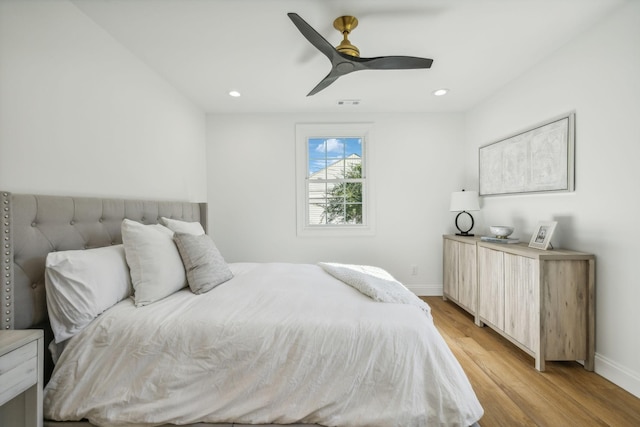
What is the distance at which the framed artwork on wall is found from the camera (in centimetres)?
217

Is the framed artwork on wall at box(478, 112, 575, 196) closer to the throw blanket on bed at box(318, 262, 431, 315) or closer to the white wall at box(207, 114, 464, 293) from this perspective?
the white wall at box(207, 114, 464, 293)

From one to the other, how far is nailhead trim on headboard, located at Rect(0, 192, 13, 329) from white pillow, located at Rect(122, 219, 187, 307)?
1.57ft

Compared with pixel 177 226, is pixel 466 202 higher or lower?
higher

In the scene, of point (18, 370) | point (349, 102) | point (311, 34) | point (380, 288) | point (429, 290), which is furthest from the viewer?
point (429, 290)

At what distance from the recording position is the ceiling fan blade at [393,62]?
1.83 m

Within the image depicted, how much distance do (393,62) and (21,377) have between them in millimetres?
2518

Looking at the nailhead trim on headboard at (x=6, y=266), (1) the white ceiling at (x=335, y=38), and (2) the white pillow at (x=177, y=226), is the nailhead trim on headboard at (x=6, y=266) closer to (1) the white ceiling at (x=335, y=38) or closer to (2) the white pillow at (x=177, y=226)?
(2) the white pillow at (x=177, y=226)

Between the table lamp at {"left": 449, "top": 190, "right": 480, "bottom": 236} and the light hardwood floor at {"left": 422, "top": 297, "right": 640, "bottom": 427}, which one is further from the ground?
the table lamp at {"left": 449, "top": 190, "right": 480, "bottom": 236}

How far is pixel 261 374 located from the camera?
128 centimetres

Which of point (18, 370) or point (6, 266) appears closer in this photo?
point (18, 370)

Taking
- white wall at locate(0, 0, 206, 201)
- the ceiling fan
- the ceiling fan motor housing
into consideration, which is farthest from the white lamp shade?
white wall at locate(0, 0, 206, 201)

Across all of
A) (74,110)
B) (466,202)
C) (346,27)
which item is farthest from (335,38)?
(466,202)

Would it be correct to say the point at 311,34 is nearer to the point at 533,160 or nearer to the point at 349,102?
the point at 349,102

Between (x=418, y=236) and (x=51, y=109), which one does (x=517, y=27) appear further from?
(x=51, y=109)
